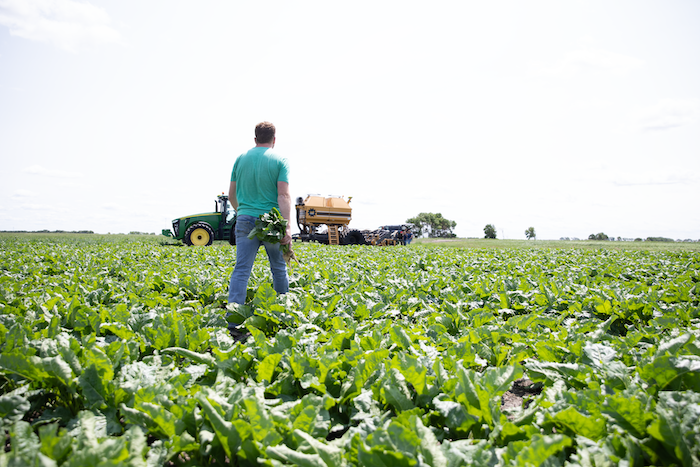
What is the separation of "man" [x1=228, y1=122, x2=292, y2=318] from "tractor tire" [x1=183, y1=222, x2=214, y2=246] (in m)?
14.5

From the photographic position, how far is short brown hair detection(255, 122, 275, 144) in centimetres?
443

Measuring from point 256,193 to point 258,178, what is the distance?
0.66 feet

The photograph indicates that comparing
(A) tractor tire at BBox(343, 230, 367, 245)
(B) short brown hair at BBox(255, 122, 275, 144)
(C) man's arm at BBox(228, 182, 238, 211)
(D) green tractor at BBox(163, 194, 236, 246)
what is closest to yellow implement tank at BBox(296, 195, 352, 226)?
(A) tractor tire at BBox(343, 230, 367, 245)

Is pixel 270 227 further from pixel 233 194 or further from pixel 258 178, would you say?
pixel 233 194

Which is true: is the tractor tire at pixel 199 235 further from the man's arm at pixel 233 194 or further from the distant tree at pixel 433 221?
the distant tree at pixel 433 221

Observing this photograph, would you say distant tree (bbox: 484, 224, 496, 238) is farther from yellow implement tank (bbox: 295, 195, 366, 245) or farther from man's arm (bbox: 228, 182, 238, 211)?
man's arm (bbox: 228, 182, 238, 211)

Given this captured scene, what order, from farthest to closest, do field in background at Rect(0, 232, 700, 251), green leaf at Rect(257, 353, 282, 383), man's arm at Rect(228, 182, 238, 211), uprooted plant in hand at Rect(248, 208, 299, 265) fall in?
field in background at Rect(0, 232, 700, 251) → man's arm at Rect(228, 182, 238, 211) → uprooted plant in hand at Rect(248, 208, 299, 265) → green leaf at Rect(257, 353, 282, 383)

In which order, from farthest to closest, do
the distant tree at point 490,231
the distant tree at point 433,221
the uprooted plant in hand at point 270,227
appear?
the distant tree at point 433,221
the distant tree at point 490,231
the uprooted plant in hand at point 270,227

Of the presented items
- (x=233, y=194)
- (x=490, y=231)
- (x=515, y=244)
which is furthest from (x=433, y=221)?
(x=233, y=194)

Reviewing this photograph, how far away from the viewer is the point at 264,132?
14.6ft

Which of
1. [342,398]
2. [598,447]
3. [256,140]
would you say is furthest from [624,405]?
[256,140]

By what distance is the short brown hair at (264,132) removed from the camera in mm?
4426

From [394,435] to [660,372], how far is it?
162 centimetres

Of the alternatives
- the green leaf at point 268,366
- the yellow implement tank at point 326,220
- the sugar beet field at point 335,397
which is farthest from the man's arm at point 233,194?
the yellow implement tank at point 326,220
